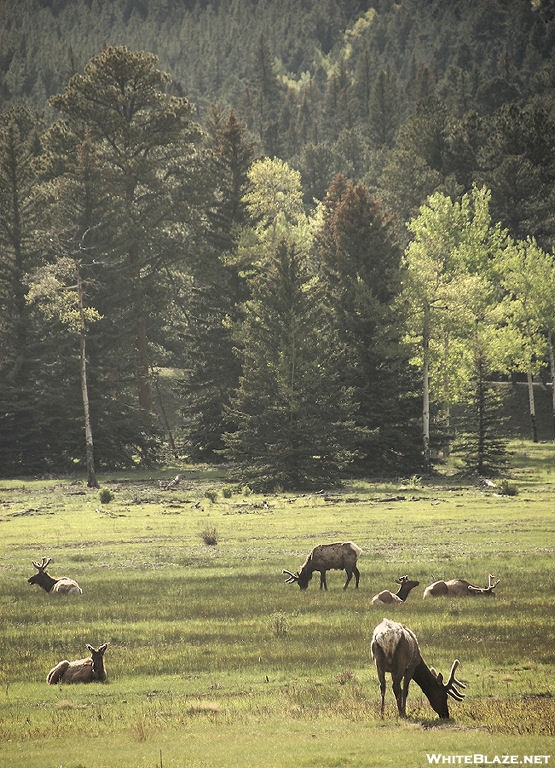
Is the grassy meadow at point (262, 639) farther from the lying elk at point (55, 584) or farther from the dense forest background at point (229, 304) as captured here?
the dense forest background at point (229, 304)

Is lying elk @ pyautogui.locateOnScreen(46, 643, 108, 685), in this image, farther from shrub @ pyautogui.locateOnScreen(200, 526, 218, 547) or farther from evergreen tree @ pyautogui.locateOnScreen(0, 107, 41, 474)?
evergreen tree @ pyautogui.locateOnScreen(0, 107, 41, 474)

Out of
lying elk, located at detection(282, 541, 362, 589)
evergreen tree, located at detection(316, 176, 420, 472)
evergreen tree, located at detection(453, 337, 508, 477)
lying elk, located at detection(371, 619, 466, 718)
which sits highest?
evergreen tree, located at detection(316, 176, 420, 472)

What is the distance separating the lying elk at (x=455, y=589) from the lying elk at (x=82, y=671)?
9.33 m

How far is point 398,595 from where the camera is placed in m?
25.0

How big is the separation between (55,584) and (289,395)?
109 ft

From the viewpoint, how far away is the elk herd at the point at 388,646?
1498 cm

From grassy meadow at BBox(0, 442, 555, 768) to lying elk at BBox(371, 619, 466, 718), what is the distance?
0.33m

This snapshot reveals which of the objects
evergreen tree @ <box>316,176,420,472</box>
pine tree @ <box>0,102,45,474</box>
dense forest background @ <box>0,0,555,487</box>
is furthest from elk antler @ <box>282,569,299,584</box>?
pine tree @ <box>0,102,45,474</box>

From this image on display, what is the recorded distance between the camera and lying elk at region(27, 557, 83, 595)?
27.0 meters

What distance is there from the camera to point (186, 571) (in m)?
Result: 31.2

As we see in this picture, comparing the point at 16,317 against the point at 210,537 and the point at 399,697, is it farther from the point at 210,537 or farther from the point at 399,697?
the point at 399,697

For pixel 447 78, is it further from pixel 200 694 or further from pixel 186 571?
pixel 200 694

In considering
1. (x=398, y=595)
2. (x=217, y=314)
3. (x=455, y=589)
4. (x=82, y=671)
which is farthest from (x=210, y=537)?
(x=217, y=314)

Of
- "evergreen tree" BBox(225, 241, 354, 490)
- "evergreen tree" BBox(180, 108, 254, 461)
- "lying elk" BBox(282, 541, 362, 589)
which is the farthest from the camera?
"evergreen tree" BBox(180, 108, 254, 461)
